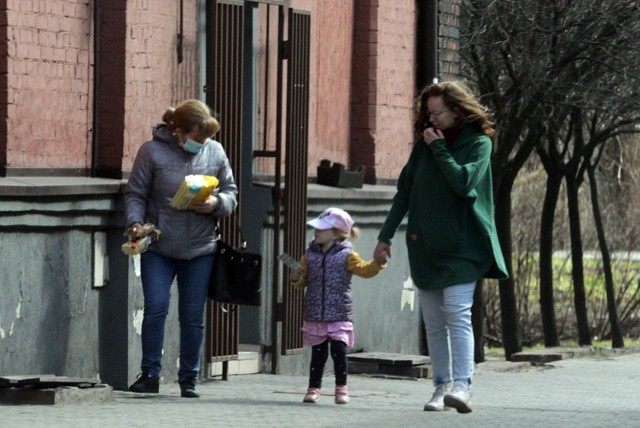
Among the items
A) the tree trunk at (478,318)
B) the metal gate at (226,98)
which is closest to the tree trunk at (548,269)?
the tree trunk at (478,318)

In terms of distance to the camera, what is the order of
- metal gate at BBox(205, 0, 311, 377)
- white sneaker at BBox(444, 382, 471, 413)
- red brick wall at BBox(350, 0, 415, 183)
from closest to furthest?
white sneaker at BBox(444, 382, 471, 413) → metal gate at BBox(205, 0, 311, 377) → red brick wall at BBox(350, 0, 415, 183)

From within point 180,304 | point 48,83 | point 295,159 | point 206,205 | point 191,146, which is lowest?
point 180,304

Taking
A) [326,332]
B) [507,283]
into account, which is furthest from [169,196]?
[507,283]

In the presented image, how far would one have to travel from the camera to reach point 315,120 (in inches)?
545

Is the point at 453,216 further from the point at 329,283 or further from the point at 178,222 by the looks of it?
the point at 178,222

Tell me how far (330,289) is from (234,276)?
568 mm

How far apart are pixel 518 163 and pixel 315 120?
773 cm

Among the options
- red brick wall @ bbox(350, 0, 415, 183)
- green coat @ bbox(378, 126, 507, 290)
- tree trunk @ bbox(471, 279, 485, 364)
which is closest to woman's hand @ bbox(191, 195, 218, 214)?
green coat @ bbox(378, 126, 507, 290)

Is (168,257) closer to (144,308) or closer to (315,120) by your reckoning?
(144,308)

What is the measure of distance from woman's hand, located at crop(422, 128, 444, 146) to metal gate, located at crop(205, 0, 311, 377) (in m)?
2.43

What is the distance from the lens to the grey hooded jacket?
33.4 ft

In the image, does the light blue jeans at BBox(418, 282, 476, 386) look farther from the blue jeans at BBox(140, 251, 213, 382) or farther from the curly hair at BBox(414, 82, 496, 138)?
the blue jeans at BBox(140, 251, 213, 382)

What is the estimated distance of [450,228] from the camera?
30.9 ft

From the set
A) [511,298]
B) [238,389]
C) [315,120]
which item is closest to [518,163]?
[511,298]
